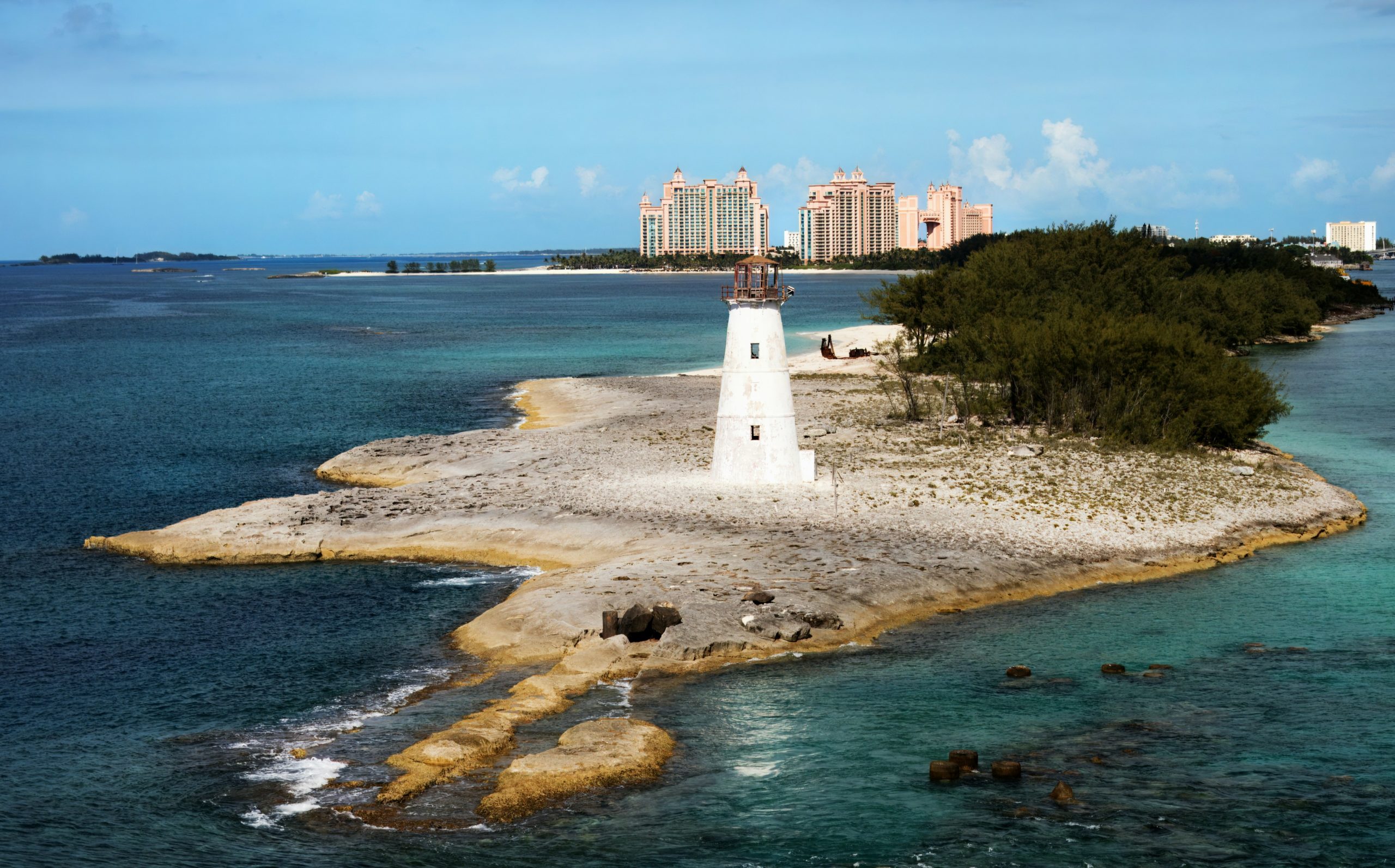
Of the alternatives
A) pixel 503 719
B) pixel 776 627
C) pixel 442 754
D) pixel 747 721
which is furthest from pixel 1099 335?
→ pixel 442 754

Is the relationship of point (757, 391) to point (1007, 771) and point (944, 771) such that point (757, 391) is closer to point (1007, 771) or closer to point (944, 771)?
point (944, 771)

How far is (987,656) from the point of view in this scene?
26.8 m

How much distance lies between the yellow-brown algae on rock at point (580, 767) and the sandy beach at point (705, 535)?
52 mm

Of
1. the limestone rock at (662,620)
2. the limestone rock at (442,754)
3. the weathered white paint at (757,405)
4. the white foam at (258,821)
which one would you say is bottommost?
the white foam at (258,821)

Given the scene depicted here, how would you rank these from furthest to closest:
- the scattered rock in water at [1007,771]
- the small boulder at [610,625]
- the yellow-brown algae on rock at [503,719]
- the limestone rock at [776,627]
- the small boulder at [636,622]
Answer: the limestone rock at [776,627]
the small boulder at [610,625]
the small boulder at [636,622]
the yellow-brown algae on rock at [503,719]
the scattered rock in water at [1007,771]

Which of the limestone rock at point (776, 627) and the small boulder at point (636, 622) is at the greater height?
the small boulder at point (636, 622)

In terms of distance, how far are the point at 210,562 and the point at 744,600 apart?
16.6 metres

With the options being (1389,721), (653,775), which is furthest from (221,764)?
(1389,721)

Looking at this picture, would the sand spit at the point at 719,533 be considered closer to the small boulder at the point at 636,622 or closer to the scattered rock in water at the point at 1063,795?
the small boulder at the point at 636,622

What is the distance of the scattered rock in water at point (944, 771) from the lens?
2073 cm

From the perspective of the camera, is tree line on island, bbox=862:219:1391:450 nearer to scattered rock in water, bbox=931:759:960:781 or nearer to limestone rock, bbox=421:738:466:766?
scattered rock in water, bbox=931:759:960:781

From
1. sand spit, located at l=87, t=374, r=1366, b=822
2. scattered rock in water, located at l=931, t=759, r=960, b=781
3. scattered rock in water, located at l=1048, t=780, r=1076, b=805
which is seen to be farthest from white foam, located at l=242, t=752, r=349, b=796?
scattered rock in water, located at l=1048, t=780, r=1076, b=805

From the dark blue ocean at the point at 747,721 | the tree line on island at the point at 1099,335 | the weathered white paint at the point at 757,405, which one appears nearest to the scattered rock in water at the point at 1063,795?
the dark blue ocean at the point at 747,721

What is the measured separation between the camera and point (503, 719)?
23.0 meters
